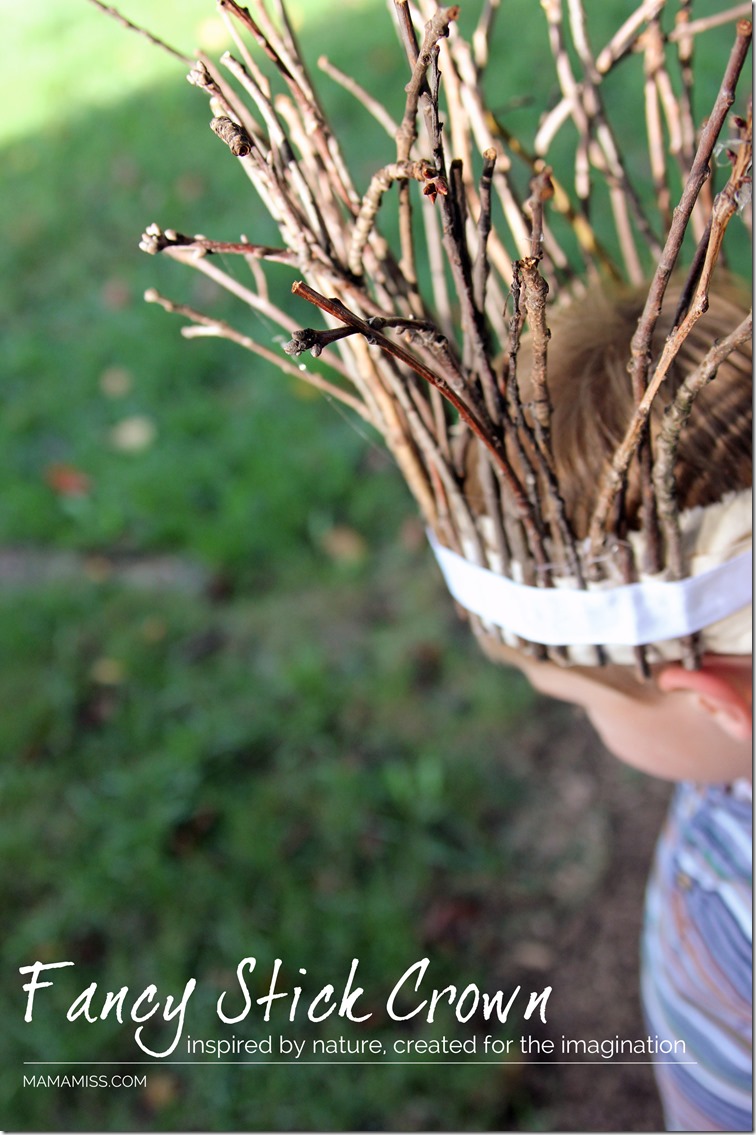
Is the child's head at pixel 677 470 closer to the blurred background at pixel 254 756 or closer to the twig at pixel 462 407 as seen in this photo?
the twig at pixel 462 407

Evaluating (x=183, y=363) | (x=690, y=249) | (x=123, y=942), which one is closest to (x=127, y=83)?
(x=183, y=363)

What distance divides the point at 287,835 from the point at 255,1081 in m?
0.50

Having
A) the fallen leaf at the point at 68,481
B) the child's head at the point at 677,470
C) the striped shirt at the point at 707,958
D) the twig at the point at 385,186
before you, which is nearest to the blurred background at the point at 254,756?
the fallen leaf at the point at 68,481

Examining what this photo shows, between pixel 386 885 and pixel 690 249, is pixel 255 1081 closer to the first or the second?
pixel 386 885

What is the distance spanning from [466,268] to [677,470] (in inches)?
11.8

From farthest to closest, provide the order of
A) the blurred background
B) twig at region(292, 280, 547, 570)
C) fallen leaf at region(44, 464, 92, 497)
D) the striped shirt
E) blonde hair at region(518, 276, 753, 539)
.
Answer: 1. fallen leaf at region(44, 464, 92, 497)
2. the blurred background
3. the striped shirt
4. blonde hair at region(518, 276, 753, 539)
5. twig at region(292, 280, 547, 570)

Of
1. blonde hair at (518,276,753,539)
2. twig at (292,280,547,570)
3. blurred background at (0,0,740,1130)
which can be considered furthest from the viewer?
blurred background at (0,0,740,1130)

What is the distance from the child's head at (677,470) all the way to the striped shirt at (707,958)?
195mm

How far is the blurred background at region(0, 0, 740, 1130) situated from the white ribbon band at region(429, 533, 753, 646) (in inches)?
47.2

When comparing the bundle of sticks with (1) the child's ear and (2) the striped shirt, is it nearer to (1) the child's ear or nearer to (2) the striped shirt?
(1) the child's ear

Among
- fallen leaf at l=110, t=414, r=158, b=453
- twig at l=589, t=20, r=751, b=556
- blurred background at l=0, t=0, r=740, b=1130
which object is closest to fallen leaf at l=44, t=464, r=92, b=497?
blurred background at l=0, t=0, r=740, b=1130

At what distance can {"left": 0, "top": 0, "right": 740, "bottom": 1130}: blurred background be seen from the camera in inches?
77.9

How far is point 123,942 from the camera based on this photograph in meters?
2.12

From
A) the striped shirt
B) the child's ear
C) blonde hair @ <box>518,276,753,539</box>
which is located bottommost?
the striped shirt
